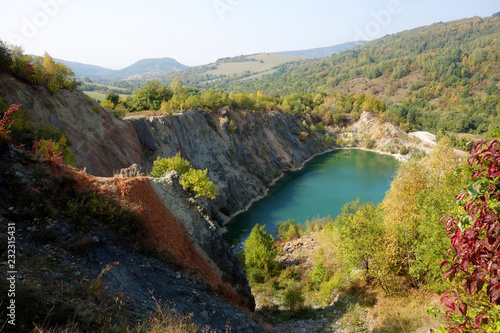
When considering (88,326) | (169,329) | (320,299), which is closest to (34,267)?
Result: (88,326)

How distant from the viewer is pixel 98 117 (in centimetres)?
3075

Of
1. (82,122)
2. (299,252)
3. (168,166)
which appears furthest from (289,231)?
(82,122)

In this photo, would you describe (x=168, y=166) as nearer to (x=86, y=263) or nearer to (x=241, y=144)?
(x=86, y=263)

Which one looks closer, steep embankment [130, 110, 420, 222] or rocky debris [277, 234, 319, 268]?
rocky debris [277, 234, 319, 268]

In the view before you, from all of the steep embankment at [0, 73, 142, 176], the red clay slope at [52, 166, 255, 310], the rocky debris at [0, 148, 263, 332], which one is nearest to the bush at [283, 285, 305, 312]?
the red clay slope at [52, 166, 255, 310]

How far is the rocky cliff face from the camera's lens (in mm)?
39812

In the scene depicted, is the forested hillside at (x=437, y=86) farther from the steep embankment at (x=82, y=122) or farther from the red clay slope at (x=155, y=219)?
the red clay slope at (x=155, y=219)

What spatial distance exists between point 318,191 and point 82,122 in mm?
43927

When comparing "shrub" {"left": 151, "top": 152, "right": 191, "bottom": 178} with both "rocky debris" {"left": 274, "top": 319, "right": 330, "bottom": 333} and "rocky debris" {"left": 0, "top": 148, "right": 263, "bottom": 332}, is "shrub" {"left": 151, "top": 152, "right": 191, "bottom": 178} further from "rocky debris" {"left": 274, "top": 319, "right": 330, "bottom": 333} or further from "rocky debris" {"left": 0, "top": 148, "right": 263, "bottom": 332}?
"rocky debris" {"left": 274, "top": 319, "right": 330, "bottom": 333}

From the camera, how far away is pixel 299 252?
1242 inches

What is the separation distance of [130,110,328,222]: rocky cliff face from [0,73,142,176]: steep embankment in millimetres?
4132

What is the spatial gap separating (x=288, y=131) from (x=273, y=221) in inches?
1683

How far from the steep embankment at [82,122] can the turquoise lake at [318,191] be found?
1862cm

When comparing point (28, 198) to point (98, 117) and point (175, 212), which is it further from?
point (98, 117)
